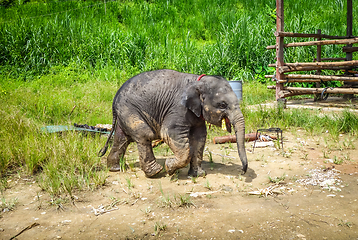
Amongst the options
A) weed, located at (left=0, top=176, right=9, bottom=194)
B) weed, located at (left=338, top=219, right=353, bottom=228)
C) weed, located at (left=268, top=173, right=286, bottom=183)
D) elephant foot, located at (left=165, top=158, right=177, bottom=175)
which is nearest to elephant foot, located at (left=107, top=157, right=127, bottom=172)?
elephant foot, located at (left=165, top=158, right=177, bottom=175)

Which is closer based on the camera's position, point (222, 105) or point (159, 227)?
point (159, 227)

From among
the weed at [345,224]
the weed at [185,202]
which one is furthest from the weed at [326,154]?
the weed at [185,202]

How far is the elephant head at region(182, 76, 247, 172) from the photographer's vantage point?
4109mm

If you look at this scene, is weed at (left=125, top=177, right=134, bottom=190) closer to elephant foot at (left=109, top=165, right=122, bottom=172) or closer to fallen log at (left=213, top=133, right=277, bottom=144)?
elephant foot at (left=109, top=165, right=122, bottom=172)

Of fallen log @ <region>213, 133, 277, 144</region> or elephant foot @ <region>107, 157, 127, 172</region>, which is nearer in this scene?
elephant foot @ <region>107, 157, 127, 172</region>

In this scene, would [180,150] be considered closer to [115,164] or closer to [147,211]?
[147,211]

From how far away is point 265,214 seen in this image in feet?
10.9

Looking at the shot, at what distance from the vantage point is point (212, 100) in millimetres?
4176

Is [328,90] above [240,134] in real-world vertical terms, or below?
below

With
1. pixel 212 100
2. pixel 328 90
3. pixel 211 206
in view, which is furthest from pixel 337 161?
pixel 328 90

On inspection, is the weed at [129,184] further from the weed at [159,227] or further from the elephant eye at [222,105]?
the elephant eye at [222,105]

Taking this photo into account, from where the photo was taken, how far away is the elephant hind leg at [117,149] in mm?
4758

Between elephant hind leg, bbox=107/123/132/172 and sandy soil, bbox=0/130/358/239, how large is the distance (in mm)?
169

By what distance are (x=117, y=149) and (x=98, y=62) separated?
7.98m
